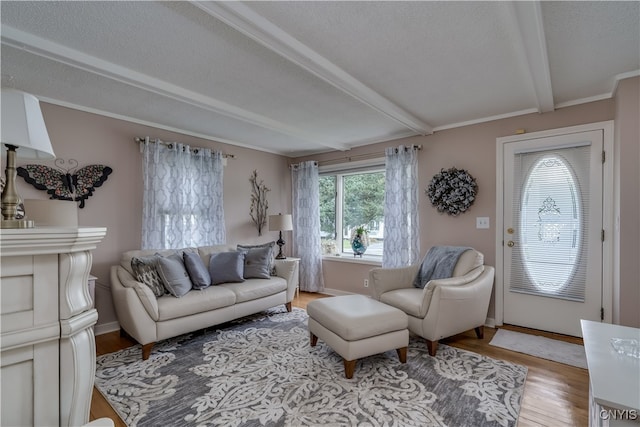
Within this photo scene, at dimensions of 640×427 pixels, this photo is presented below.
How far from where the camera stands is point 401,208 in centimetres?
404

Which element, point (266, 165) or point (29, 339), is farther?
point (266, 165)

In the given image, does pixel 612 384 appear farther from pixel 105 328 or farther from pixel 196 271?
pixel 105 328

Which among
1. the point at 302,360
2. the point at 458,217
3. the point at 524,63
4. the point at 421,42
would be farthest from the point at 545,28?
the point at 302,360

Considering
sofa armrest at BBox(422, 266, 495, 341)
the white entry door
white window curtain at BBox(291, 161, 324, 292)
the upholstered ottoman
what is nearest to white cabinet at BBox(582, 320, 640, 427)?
sofa armrest at BBox(422, 266, 495, 341)

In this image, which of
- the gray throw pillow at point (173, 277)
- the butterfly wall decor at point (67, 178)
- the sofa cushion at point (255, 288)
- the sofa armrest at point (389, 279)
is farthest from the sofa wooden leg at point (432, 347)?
the butterfly wall decor at point (67, 178)

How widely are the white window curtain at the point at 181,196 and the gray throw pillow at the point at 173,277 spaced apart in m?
0.66

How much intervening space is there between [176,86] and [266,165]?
2417 millimetres

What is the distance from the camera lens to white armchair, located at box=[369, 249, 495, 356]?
261 centimetres

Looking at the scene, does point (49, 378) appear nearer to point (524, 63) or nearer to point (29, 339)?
point (29, 339)

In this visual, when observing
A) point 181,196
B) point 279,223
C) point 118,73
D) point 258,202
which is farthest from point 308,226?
point 118,73

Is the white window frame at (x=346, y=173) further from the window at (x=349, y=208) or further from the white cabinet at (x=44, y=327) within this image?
the white cabinet at (x=44, y=327)

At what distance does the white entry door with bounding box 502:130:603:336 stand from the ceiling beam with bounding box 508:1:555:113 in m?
0.70

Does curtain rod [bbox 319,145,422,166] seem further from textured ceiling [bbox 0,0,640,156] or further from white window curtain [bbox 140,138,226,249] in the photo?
white window curtain [bbox 140,138,226,249]

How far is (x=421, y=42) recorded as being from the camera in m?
1.98
